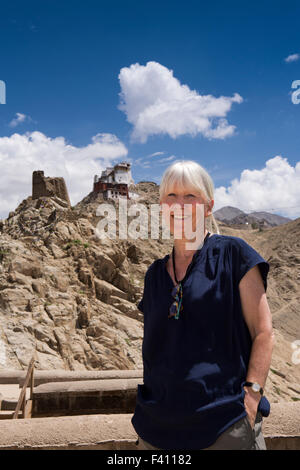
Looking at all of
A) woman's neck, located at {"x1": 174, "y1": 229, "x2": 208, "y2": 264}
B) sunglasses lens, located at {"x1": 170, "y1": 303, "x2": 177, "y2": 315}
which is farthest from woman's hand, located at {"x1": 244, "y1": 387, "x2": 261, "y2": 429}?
woman's neck, located at {"x1": 174, "y1": 229, "x2": 208, "y2": 264}

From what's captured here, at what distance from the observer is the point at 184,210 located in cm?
179

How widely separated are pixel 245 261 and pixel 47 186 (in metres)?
31.3

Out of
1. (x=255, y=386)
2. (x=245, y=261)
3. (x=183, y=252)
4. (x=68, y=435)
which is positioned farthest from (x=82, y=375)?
(x=245, y=261)

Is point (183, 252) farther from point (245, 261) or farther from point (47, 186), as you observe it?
point (47, 186)

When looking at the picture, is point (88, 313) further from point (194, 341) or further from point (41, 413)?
point (194, 341)

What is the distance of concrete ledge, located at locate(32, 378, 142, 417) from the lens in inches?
207

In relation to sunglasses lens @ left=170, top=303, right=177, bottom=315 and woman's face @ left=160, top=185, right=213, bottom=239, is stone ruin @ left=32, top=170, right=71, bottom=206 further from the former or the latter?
sunglasses lens @ left=170, top=303, right=177, bottom=315

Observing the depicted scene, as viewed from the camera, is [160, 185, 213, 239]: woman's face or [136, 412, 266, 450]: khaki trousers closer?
[136, 412, 266, 450]: khaki trousers

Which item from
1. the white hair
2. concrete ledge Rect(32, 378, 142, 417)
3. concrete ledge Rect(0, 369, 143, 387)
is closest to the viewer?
the white hair

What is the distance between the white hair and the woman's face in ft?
0.06

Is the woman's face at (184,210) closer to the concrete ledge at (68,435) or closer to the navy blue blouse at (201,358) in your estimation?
the navy blue blouse at (201,358)

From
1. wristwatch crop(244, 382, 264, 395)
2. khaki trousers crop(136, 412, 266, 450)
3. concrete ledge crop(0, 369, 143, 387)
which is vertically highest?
wristwatch crop(244, 382, 264, 395)

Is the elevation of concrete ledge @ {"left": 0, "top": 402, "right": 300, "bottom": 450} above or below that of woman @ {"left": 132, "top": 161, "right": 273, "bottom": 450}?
below

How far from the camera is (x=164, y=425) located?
5.25 ft
